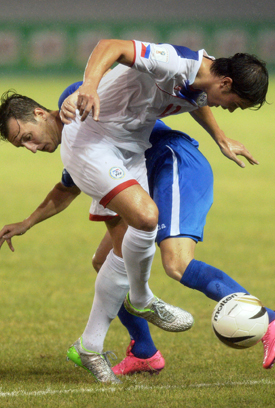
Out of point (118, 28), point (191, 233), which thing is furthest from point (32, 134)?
point (118, 28)

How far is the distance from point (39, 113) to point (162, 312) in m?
1.56

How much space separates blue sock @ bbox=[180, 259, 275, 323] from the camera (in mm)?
3248

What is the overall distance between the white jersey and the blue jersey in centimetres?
27

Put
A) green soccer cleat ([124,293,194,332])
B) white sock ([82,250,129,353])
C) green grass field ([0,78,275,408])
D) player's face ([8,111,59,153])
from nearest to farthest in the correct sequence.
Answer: green grass field ([0,78,275,408]), green soccer cleat ([124,293,194,332]), white sock ([82,250,129,353]), player's face ([8,111,59,153])

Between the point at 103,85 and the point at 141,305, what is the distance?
1.38 meters

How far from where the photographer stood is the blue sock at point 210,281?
10.7ft

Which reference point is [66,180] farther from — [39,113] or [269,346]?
[269,346]

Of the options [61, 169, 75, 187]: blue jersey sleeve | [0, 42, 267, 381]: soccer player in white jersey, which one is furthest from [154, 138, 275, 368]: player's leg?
[61, 169, 75, 187]: blue jersey sleeve

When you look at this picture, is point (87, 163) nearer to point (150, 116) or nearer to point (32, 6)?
point (150, 116)

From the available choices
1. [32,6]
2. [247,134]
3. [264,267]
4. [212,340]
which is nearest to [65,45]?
[32,6]

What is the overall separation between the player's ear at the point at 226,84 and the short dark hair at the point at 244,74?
0.06ft

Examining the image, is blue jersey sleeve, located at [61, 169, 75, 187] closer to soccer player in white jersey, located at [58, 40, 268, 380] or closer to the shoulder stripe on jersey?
soccer player in white jersey, located at [58, 40, 268, 380]

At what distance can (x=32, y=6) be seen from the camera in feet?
86.0

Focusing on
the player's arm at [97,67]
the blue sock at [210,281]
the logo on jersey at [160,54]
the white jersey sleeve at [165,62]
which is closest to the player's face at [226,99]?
the white jersey sleeve at [165,62]
